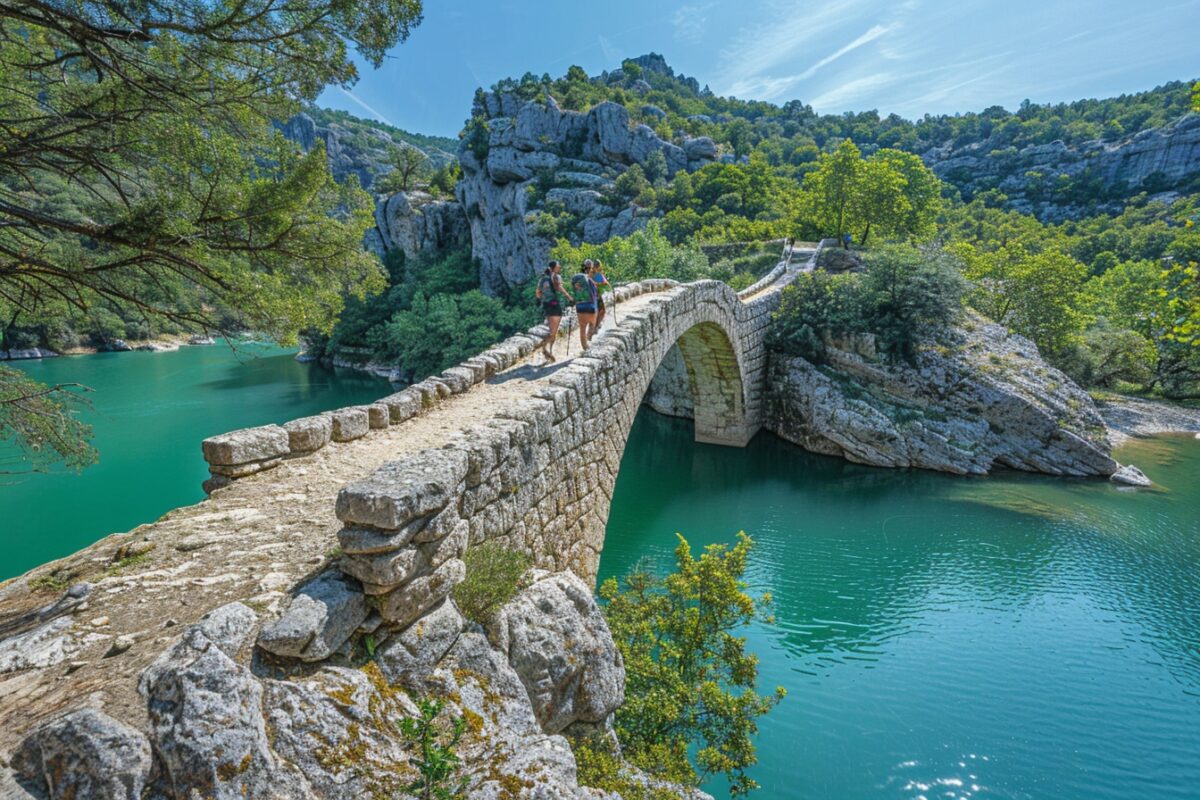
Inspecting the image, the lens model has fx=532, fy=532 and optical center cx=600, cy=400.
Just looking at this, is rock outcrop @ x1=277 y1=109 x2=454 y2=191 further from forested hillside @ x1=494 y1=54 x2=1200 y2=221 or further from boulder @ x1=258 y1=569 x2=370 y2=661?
boulder @ x1=258 y1=569 x2=370 y2=661

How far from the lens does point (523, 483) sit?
16.7 feet

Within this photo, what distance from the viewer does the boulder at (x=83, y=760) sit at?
176cm

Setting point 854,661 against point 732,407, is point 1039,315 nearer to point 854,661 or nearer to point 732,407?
point 732,407

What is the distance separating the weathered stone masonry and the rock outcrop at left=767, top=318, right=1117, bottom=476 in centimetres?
500

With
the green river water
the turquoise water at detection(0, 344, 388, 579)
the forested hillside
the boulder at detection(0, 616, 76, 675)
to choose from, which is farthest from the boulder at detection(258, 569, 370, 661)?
the forested hillside

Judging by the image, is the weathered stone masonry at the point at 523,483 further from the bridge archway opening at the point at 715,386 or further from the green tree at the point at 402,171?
the green tree at the point at 402,171

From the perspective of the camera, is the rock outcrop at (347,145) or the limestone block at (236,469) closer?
the limestone block at (236,469)

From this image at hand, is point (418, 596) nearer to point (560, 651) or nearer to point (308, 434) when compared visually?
point (560, 651)

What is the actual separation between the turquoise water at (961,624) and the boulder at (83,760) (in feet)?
19.5

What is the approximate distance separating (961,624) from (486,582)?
8.56 meters

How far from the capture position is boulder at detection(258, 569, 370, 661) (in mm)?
2420

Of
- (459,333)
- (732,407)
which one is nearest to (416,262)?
(459,333)

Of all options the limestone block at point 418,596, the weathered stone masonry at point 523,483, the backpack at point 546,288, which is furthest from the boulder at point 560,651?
the backpack at point 546,288

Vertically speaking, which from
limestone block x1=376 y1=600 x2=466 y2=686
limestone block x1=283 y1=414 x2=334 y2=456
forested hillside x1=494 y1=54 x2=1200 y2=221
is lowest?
limestone block x1=376 y1=600 x2=466 y2=686
